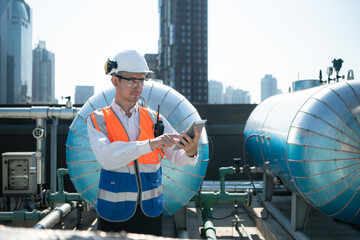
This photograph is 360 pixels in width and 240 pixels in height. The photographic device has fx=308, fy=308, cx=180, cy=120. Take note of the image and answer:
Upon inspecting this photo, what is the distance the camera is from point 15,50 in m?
98.2

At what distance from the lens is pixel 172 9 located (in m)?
71.9

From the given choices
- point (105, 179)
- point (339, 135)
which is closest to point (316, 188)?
point (339, 135)

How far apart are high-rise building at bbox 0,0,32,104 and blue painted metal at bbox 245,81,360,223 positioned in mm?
92933

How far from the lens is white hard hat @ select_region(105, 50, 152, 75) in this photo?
2.81 metres

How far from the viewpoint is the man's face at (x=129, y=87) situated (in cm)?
280

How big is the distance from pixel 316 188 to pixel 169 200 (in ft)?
7.50

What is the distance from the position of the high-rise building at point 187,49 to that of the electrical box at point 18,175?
62.0 metres

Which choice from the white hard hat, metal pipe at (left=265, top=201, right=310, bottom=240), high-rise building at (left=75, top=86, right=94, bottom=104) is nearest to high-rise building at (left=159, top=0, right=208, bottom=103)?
high-rise building at (left=75, top=86, right=94, bottom=104)

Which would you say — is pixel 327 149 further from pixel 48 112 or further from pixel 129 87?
pixel 48 112

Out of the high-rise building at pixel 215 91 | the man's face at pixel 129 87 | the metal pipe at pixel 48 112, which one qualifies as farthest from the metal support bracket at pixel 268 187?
the high-rise building at pixel 215 91

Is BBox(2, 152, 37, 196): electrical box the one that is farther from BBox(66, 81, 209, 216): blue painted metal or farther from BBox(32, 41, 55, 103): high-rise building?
BBox(32, 41, 55, 103): high-rise building

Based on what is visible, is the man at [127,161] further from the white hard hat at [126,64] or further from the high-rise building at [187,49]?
the high-rise building at [187,49]

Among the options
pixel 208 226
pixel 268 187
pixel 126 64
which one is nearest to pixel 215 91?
pixel 268 187

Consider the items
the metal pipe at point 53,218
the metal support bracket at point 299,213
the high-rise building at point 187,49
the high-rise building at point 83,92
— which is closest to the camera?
the metal pipe at point 53,218
